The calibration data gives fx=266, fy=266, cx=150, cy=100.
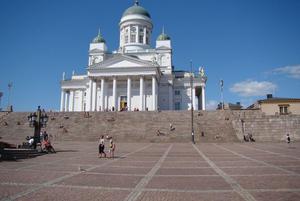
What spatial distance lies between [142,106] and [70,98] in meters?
22.7

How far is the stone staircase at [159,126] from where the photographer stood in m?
34.5

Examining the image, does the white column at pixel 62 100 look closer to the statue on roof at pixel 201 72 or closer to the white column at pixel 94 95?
the white column at pixel 94 95

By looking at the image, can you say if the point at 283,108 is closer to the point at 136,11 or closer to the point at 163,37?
the point at 163,37

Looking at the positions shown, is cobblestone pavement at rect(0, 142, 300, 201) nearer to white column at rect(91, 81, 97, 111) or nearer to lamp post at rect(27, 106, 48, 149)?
lamp post at rect(27, 106, 48, 149)

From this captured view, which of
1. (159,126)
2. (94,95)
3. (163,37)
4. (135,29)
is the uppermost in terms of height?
(135,29)

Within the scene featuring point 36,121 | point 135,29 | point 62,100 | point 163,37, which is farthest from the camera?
point 135,29

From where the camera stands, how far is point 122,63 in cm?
5584

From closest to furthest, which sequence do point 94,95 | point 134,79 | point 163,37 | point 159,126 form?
point 159,126 < point 94,95 < point 134,79 < point 163,37

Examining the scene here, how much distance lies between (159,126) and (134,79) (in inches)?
914

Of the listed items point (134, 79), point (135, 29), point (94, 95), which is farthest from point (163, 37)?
point (94, 95)

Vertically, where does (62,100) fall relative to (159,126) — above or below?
above

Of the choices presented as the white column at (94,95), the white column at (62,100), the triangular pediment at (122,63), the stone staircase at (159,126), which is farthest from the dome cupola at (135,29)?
the stone staircase at (159,126)

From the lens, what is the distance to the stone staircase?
34.5 metres

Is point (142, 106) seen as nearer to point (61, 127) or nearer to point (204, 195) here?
point (61, 127)
